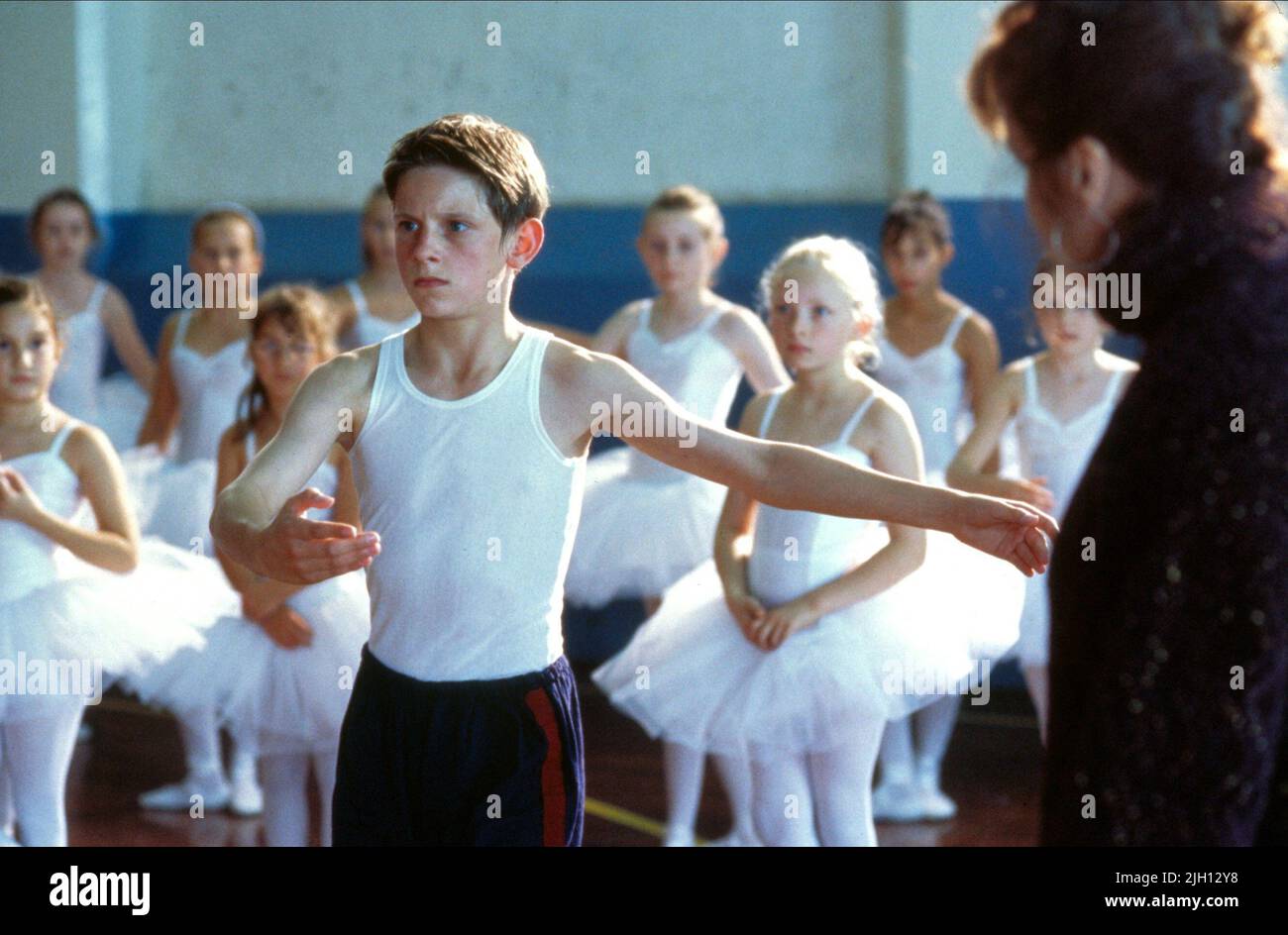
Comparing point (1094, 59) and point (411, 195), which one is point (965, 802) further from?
point (1094, 59)

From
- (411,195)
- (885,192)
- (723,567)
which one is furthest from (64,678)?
(885,192)

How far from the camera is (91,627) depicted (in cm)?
286

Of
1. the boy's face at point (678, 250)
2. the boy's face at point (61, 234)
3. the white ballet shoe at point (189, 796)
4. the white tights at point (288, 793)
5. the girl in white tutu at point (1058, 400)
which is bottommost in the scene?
the white ballet shoe at point (189, 796)

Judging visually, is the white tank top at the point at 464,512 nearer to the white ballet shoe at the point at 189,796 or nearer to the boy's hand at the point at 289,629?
the boy's hand at the point at 289,629

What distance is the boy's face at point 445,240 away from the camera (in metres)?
1.79

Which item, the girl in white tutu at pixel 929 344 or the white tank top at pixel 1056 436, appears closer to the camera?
the white tank top at pixel 1056 436

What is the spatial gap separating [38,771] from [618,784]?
5.28 feet

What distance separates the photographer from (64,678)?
274cm

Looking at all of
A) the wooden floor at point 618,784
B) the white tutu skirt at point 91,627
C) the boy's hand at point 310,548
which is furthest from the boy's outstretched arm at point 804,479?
the wooden floor at point 618,784

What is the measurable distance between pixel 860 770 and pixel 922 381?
178 centimetres

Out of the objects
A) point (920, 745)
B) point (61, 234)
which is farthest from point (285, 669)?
point (61, 234)

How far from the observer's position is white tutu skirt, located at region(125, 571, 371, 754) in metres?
2.82

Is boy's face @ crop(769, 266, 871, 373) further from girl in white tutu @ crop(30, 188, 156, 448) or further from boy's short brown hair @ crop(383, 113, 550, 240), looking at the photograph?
girl in white tutu @ crop(30, 188, 156, 448)

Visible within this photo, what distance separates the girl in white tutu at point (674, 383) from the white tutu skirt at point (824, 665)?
3.20 ft
